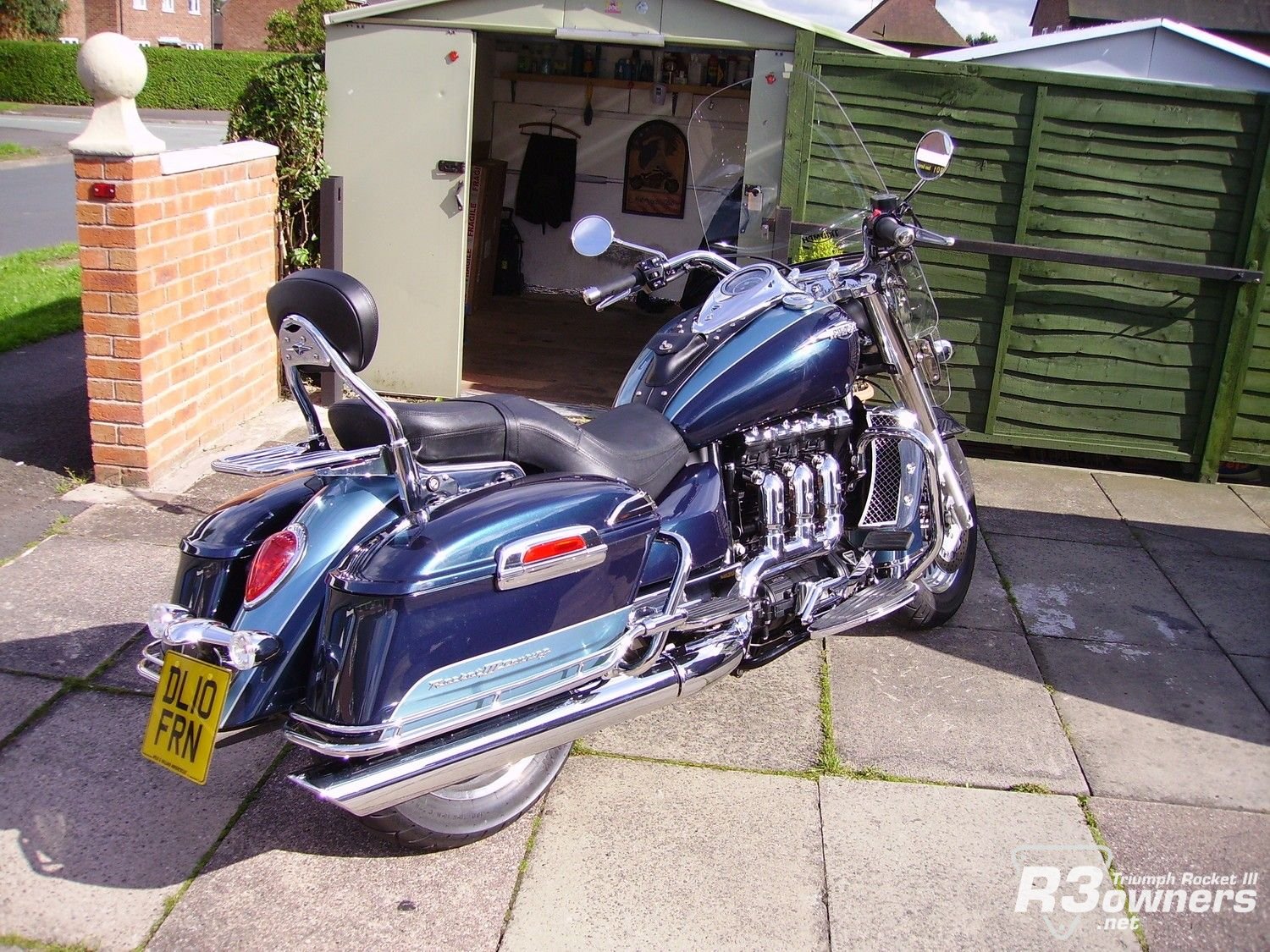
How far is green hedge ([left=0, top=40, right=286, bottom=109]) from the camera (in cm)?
3209

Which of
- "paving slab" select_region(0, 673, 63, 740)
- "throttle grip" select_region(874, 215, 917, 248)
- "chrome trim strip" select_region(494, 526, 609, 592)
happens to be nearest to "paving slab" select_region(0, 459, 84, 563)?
"paving slab" select_region(0, 673, 63, 740)

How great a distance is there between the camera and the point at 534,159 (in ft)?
34.3

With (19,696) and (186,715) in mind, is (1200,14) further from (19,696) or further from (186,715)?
(186,715)

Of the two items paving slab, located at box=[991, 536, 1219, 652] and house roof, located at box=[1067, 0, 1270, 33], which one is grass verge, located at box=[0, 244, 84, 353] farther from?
house roof, located at box=[1067, 0, 1270, 33]

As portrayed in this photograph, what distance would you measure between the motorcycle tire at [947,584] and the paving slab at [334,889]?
177cm

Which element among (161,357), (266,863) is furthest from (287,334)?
(161,357)

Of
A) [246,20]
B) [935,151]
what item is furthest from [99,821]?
[246,20]

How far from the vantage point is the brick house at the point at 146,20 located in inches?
1796

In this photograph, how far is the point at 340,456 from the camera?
8.35 feet

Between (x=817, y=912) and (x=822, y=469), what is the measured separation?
4.16 ft

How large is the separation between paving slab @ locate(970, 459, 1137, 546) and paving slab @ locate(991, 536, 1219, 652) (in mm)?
150

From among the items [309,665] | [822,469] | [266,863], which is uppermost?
[822,469]

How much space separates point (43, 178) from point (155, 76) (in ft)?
58.4

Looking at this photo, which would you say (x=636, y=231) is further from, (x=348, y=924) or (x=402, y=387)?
(x=348, y=924)
